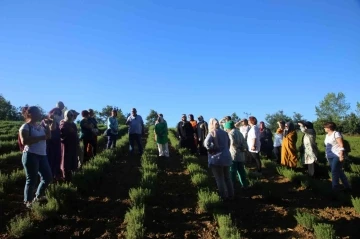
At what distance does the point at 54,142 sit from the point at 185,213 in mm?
3257

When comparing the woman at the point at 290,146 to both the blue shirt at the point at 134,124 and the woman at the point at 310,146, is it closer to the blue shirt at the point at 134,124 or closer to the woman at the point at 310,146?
the woman at the point at 310,146

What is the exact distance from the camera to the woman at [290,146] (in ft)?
29.6

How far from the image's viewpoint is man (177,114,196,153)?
11273mm

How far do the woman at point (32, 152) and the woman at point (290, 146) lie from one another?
6.59m

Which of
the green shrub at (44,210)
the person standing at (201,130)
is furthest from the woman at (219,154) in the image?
the person standing at (201,130)

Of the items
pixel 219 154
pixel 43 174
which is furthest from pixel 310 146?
pixel 43 174

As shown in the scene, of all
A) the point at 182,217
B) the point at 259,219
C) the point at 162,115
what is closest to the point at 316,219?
the point at 259,219

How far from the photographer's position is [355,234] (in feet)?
15.2

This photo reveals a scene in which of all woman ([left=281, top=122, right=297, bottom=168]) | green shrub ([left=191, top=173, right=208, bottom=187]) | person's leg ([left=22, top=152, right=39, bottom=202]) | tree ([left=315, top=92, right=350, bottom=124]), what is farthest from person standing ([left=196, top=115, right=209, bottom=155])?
tree ([left=315, top=92, right=350, bottom=124])

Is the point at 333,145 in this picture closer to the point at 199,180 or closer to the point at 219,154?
the point at 219,154

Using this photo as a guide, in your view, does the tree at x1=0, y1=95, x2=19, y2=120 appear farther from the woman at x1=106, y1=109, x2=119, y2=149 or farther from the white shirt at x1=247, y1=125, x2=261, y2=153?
the white shirt at x1=247, y1=125, x2=261, y2=153

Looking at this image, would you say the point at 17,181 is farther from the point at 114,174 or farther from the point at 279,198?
the point at 279,198

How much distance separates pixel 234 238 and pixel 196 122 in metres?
8.01

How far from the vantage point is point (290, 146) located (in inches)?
359
